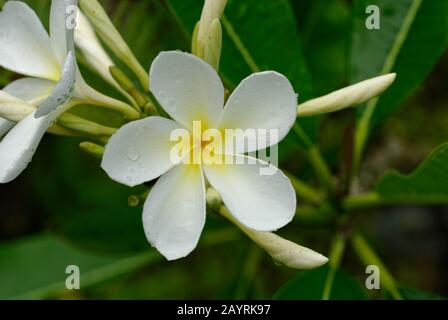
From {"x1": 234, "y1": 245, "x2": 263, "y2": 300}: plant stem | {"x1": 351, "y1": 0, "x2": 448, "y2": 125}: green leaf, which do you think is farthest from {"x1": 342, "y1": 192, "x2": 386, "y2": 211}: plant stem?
{"x1": 234, "y1": 245, "x2": 263, "y2": 300}: plant stem

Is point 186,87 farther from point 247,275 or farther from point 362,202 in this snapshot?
point 247,275

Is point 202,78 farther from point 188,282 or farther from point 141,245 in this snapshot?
point 188,282

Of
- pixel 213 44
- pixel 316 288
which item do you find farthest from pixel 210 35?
pixel 316 288

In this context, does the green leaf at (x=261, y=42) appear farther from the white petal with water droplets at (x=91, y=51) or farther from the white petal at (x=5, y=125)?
the white petal at (x=5, y=125)

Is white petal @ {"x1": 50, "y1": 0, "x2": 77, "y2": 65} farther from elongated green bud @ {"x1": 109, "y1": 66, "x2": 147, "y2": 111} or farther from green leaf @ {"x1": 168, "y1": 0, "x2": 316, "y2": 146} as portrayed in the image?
green leaf @ {"x1": 168, "y1": 0, "x2": 316, "y2": 146}

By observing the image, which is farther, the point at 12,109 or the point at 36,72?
the point at 36,72
